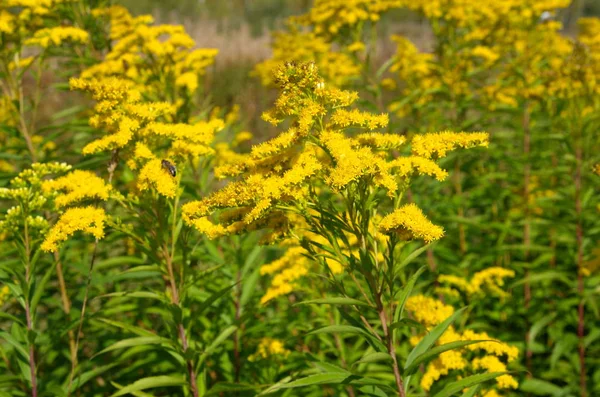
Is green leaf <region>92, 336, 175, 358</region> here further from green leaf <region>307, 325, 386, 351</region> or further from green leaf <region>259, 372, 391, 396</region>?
green leaf <region>307, 325, 386, 351</region>

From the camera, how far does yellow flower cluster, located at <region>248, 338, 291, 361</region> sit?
333 cm

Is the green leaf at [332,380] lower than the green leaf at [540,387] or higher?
higher

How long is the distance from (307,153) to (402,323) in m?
0.79

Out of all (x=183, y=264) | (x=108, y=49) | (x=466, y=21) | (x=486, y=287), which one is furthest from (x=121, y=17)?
(x=486, y=287)

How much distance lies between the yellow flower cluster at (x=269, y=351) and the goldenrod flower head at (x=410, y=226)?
1.50 meters

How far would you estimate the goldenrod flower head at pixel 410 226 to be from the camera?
6.57 feet

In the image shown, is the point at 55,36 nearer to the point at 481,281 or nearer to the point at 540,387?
the point at 481,281

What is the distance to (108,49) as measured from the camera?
493 cm

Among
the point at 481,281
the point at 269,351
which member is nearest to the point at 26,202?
the point at 269,351

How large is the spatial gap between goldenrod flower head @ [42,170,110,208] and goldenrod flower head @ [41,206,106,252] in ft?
0.36

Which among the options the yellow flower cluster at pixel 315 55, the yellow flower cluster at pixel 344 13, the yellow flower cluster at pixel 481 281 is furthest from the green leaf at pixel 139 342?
the yellow flower cluster at pixel 315 55

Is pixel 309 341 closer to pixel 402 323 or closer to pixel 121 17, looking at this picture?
pixel 402 323

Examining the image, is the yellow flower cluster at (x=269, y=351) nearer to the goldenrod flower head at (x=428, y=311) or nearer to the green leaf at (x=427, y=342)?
the goldenrod flower head at (x=428, y=311)

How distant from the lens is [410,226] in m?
2.00
